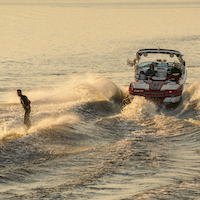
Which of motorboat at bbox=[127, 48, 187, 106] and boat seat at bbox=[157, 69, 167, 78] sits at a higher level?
boat seat at bbox=[157, 69, 167, 78]

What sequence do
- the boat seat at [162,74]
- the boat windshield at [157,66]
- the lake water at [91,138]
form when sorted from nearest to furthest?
the lake water at [91,138], the boat seat at [162,74], the boat windshield at [157,66]

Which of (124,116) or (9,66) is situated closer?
(124,116)

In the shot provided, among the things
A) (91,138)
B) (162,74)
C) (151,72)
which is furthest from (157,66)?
(91,138)

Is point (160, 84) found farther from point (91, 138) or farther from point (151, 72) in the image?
point (91, 138)

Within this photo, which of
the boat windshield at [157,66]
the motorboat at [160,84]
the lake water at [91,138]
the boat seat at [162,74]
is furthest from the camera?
the boat windshield at [157,66]

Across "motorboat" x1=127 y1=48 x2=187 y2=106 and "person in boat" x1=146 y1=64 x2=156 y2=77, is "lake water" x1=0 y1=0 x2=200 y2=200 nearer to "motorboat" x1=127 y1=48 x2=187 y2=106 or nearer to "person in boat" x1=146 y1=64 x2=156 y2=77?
"motorboat" x1=127 y1=48 x2=187 y2=106

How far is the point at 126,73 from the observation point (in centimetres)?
2206

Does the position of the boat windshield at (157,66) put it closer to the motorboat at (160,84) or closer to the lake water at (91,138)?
the motorboat at (160,84)

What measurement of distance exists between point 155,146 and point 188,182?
2.54m

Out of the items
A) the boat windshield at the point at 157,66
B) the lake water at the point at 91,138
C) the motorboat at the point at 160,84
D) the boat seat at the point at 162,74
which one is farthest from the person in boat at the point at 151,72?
the lake water at the point at 91,138

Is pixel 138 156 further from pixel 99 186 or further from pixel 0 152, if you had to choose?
Result: pixel 0 152

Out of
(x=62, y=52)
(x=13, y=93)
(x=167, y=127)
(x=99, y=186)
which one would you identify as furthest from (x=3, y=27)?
(x=99, y=186)

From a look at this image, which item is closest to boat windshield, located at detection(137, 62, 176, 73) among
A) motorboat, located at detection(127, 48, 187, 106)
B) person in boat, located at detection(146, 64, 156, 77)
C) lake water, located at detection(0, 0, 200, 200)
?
motorboat, located at detection(127, 48, 187, 106)

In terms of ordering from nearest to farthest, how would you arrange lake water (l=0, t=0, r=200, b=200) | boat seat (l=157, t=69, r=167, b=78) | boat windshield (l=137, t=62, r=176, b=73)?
1. lake water (l=0, t=0, r=200, b=200)
2. boat seat (l=157, t=69, r=167, b=78)
3. boat windshield (l=137, t=62, r=176, b=73)
